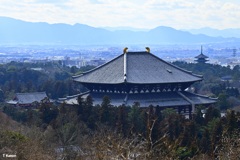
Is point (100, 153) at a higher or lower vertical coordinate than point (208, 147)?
higher

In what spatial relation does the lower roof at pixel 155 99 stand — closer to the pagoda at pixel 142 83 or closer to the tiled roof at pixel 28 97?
the pagoda at pixel 142 83

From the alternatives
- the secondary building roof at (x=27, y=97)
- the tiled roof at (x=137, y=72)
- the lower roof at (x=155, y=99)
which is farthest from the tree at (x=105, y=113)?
the secondary building roof at (x=27, y=97)

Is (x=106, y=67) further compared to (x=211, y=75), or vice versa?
(x=211, y=75)

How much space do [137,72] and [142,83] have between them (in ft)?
4.29

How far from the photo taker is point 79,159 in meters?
13.9

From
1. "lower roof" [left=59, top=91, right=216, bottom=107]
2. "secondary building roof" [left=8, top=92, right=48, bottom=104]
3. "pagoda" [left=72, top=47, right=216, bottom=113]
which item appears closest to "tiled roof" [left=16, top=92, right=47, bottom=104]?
"secondary building roof" [left=8, top=92, right=48, bottom=104]

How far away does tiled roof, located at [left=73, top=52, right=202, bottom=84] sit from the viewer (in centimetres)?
2889

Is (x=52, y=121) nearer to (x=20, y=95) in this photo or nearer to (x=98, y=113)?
(x=98, y=113)

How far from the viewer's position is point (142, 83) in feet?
93.4

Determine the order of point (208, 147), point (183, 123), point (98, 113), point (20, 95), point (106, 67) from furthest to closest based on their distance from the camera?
point (20, 95) < point (106, 67) < point (98, 113) < point (183, 123) < point (208, 147)

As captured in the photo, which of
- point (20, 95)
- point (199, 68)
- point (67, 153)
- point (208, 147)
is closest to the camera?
point (67, 153)

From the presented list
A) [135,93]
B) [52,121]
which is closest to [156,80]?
[135,93]

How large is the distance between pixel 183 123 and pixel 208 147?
2326 mm

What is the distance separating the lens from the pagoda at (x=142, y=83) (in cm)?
2848
